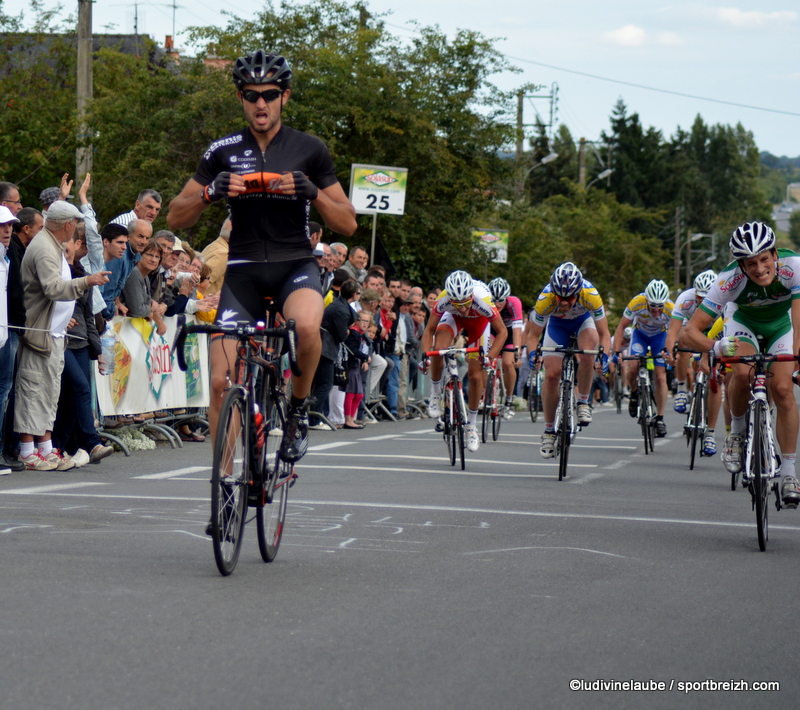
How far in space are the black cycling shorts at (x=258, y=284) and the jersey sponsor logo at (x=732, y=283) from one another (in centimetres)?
326

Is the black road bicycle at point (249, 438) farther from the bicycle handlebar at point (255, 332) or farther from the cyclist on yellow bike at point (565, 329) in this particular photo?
the cyclist on yellow bike at point (565, 329)

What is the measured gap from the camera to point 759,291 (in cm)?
848

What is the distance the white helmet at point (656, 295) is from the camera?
16281 millimetres

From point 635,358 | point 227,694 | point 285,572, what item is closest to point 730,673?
point 227,694

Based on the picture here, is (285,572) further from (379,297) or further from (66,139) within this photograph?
(66,139)

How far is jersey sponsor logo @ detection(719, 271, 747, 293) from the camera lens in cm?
845

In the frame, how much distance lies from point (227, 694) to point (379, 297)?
15636mm

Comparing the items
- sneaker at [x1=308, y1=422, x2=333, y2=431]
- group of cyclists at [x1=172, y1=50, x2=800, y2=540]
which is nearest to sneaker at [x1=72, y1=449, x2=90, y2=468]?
group of cyclists at [x1=172, y1=50, x2=800, y2=540]

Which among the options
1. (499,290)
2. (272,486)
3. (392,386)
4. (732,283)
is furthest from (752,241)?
(392,386)

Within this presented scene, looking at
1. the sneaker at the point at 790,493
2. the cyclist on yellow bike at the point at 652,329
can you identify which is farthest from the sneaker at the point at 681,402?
the sneaker at the point at 790,493

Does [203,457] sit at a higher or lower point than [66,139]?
lower

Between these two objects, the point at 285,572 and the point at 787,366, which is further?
the point at 787,366

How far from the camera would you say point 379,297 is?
771 inches

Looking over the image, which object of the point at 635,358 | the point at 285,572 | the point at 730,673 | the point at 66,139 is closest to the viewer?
the point at 730,673
